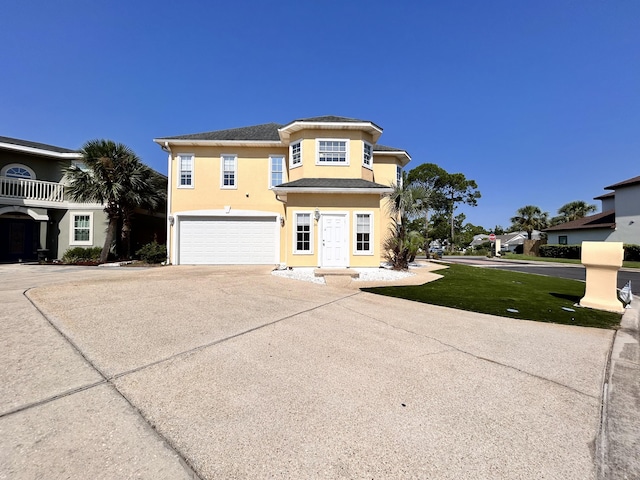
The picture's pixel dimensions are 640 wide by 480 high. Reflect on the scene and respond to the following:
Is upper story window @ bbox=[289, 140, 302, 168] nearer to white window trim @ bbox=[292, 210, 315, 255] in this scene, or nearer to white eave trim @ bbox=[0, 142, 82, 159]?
white window trim @ bbox=[292, 210, 315, 255]

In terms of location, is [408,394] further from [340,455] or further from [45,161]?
[45,161]

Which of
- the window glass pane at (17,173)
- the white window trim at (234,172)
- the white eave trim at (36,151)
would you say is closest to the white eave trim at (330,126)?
the white window trim at (234,172)

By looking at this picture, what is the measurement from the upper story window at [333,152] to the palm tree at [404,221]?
3.06 meters

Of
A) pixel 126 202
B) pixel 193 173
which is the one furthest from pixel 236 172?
pixel 126 202

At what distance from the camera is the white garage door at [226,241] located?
14.7 meters

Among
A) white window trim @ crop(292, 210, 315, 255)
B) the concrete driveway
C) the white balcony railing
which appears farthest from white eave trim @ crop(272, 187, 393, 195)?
the white balcony railing

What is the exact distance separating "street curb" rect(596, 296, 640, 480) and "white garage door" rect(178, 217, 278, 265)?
12.8 m

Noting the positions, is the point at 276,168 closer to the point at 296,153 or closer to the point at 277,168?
the point at 277,168

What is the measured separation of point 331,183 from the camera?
41.2 ft

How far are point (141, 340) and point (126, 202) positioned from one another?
14384 millimetres

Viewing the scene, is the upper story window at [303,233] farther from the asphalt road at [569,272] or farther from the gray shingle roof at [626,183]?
the gray shingle roof at [626,183]

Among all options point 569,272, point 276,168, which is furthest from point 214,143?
point 569,272

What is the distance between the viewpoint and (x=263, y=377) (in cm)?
320

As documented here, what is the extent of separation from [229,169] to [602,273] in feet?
50.9
